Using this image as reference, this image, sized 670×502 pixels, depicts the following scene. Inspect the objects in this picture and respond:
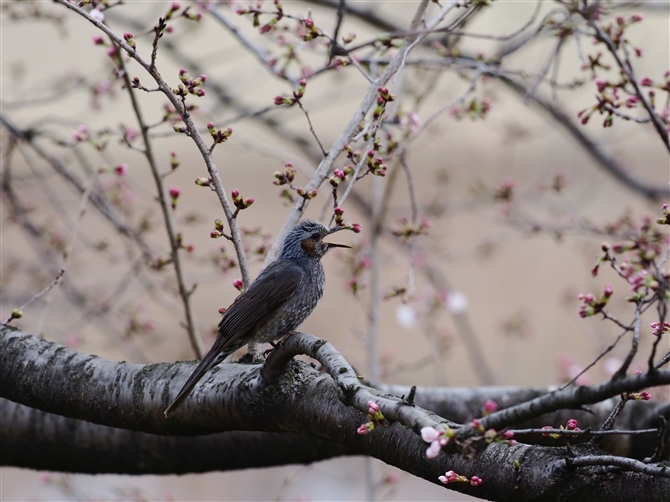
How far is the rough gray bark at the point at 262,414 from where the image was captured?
2148 millimetres

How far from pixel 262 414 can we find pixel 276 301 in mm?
1051

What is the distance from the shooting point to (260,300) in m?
3.62

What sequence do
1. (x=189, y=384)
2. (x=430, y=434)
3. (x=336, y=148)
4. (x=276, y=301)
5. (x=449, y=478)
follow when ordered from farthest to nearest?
(x=276, y=301), (x=336, y=148), (x=189, y=384), (x=449, y=478), (x=430, y=434)

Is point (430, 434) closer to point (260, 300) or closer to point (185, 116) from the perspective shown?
point (185, 116)

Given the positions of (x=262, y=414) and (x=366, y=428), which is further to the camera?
(x=262, y=414)

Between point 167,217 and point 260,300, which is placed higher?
point 167,217

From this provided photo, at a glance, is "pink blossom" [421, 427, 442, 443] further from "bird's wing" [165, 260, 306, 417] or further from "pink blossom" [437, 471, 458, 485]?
"bird's wing" [165, 260, 306, 417]

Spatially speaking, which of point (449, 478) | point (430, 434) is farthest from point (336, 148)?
point (430, 434)

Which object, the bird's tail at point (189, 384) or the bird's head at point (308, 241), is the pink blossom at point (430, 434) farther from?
the bird's head at point (308, 241)

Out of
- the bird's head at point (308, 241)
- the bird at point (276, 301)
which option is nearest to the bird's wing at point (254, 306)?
the bird at point (276, 301)

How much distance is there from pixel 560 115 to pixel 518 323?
1905 mm

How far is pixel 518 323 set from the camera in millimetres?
6434

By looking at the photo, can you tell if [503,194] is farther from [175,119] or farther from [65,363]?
[65,363]

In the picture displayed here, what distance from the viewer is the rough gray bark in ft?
7.05
